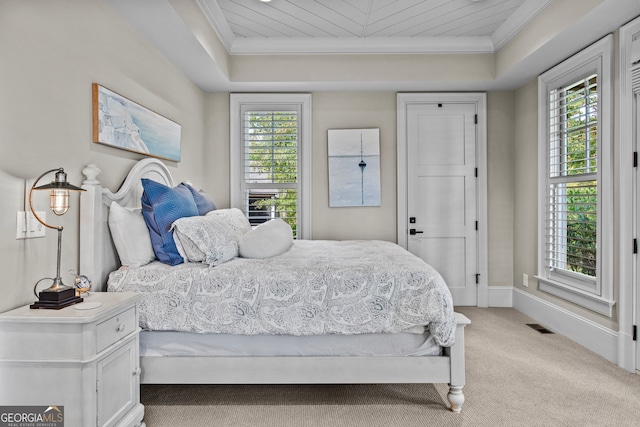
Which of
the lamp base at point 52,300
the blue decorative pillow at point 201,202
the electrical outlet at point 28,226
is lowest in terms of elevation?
the lamp base at point 52,300

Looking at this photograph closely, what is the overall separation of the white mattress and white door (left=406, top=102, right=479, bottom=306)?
224cm

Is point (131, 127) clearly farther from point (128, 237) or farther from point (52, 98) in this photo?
point (128, 237)

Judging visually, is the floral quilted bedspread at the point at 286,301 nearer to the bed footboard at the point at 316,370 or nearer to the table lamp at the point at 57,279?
the bed footboard at the point at 316,370

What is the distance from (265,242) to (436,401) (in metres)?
1.44

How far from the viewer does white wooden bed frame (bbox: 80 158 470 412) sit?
2012mm

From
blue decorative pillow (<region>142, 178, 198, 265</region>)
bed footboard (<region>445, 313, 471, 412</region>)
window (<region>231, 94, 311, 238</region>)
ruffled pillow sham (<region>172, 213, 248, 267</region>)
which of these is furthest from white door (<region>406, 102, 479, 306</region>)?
blue decorative pillow (<region>142, 178, 198, 265</region>)

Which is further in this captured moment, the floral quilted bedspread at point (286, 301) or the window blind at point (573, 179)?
the window blind at point (573, 179)

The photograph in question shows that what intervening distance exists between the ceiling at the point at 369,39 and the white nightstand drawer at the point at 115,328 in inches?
75.9

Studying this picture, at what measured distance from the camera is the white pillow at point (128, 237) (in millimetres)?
2139

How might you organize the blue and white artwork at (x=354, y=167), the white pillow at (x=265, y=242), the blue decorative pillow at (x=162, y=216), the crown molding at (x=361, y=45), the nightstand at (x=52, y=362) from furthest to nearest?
1. the blue and white artwork at (x=354, y=167)
2. the crown molding at (x=361, y=45)
3. the white pillow at (x=265, y=242)
4. the blue decorative pillow at (x=162, y=216)
5. the nightstand at (x=52, y=362)

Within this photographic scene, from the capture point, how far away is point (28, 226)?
169 centimetres

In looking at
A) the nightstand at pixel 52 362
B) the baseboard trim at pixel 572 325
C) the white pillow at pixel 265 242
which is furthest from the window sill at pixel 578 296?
the nightstand at pixel 52 362

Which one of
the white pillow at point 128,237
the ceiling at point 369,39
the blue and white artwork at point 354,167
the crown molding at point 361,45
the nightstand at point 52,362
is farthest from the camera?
the blue and white artwork at point 354,167

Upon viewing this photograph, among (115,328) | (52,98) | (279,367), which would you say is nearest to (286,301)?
(279,367)
